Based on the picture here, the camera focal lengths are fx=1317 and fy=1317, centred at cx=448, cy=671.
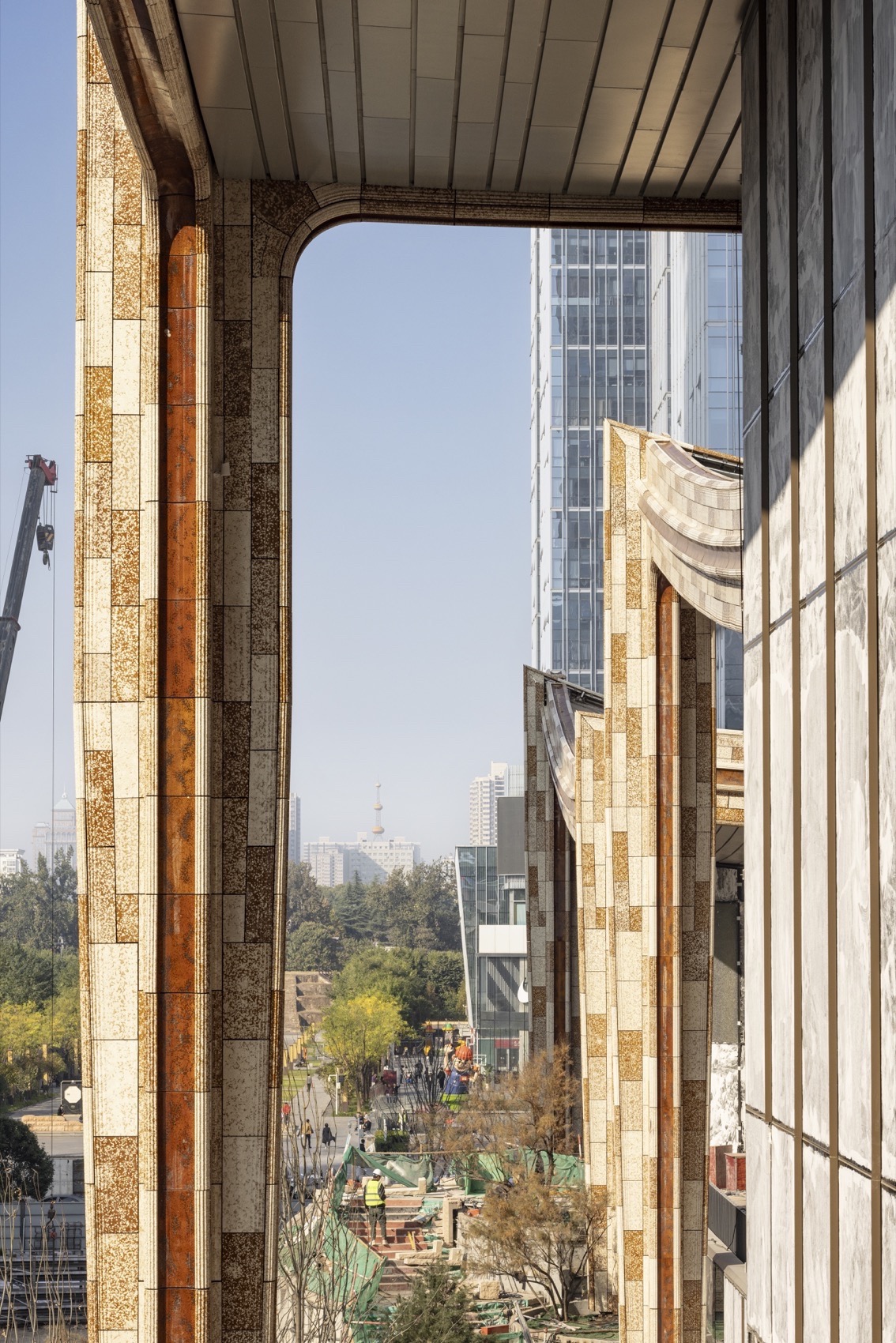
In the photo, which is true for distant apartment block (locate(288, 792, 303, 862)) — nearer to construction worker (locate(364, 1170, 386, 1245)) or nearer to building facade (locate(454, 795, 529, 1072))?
building facade (locate(454, 795, 529, 1072))

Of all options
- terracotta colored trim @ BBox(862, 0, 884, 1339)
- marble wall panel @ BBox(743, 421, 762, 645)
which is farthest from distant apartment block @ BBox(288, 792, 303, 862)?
terracotta colored trim @ BBox(862, 0, 884, 1339)

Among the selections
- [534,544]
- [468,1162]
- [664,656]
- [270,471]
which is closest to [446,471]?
[534,544]

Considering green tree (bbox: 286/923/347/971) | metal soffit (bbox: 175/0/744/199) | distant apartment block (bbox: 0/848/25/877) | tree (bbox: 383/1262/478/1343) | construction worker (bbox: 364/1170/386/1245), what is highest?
metal soffit (bbox: 175/0/744/199)

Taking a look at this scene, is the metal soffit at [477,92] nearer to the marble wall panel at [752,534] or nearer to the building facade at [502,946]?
the marble wall panel at [752,534]

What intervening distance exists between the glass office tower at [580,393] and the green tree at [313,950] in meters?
18.0

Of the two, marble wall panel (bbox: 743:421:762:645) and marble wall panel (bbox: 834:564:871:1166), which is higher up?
marble wall panel (bbox: 743:421:762:645)

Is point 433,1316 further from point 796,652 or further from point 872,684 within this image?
point 872,684

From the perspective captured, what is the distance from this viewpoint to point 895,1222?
257 cm

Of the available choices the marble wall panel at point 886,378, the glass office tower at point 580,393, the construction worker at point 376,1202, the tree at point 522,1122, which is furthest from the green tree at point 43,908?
the glass office tower at point 580,393

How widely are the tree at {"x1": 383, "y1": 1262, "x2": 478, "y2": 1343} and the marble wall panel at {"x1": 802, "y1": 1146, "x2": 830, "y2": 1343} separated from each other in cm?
814

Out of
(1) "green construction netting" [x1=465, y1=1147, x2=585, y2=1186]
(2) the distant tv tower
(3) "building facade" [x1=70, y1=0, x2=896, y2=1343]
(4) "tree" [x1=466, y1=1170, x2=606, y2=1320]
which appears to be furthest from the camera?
(2) the distant tv tower

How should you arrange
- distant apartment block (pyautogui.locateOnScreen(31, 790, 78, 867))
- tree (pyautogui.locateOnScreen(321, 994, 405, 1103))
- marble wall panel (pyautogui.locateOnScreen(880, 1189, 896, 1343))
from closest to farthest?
marble wall panel (pyautogui.locateOnScreen(880, 1189, 896, 1343)) < distant apartment block (pyautogui.locateOnScreen(31, 790, 78, 867)) < tree (pyautogui.locateOnScreen(321, 994, 405, 1103))

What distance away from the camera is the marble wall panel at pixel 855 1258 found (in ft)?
9.01

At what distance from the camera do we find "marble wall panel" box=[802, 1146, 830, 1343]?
119 inches
